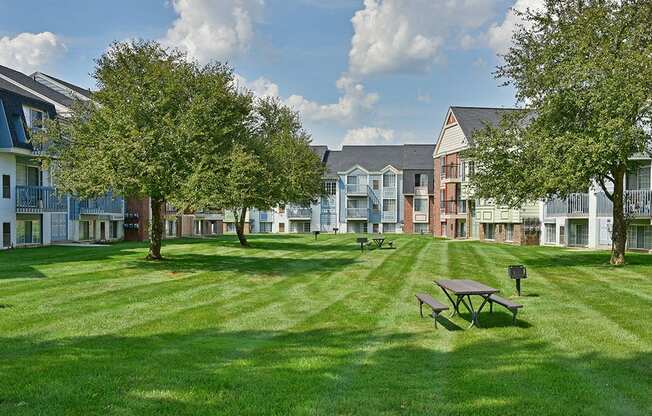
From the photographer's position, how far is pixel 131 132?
21.8 metres

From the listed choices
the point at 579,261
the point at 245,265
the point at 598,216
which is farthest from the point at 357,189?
the point at 245,265

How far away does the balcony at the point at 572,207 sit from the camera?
125ft

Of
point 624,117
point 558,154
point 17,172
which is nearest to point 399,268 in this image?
point 558,154

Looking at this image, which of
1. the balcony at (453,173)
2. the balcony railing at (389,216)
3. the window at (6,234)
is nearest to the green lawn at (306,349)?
the window at (6,234)

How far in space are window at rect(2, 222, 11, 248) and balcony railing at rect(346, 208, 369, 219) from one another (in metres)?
50.7

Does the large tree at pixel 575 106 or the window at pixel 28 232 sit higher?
the large tree at pixel 575 106

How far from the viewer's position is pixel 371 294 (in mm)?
17000

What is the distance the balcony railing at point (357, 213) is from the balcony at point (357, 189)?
2.20m

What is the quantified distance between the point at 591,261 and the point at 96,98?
22.9 meters

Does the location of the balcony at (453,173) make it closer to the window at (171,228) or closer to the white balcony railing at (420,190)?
the white balcony railing at (420,190)

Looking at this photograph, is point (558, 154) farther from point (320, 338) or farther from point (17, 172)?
point (17, 172)

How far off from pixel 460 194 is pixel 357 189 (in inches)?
1012

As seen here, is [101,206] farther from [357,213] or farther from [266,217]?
[357,213]

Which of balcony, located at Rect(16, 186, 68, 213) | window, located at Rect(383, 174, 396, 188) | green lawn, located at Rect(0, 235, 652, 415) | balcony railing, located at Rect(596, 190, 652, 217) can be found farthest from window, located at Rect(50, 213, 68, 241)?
window, located at Rect(383, 174, 396, 188)
